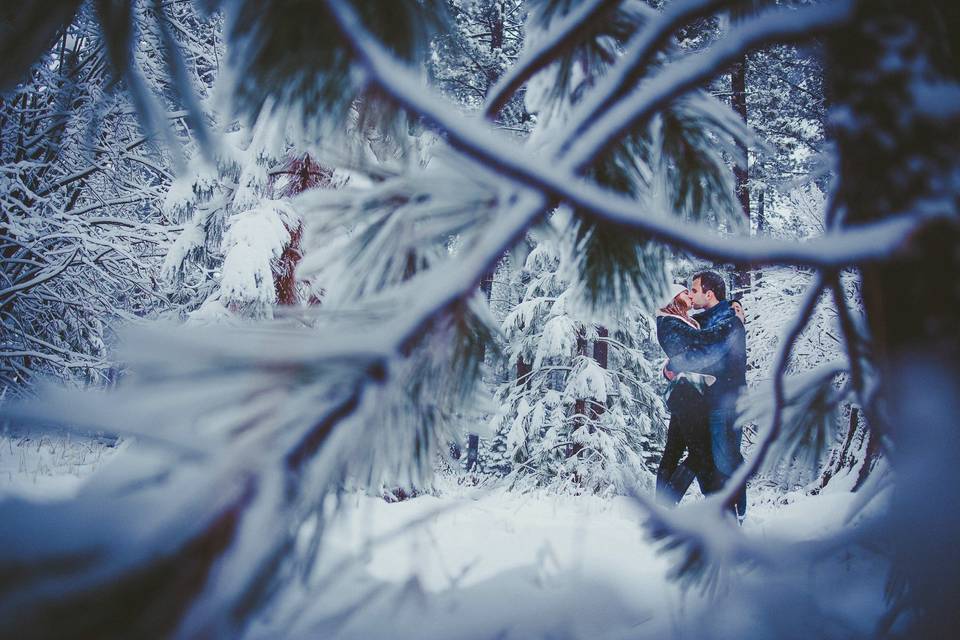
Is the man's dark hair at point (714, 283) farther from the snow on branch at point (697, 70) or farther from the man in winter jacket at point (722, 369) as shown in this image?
the snow on branch at point (697, 70)

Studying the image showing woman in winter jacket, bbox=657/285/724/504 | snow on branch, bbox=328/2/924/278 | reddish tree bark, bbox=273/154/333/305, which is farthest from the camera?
reddish tree bark, bbox=273/154/333/305

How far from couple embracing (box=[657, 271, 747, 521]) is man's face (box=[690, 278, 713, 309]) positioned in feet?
0.59

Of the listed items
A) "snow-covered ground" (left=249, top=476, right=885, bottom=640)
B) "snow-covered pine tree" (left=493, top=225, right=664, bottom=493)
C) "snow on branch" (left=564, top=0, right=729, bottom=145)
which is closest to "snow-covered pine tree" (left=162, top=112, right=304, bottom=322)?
"snow-covered ground" (left=249, top=476, right=885, bottom=640)

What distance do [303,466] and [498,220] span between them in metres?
0.46

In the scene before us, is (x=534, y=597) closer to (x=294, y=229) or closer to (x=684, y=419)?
(x=684, y=419)

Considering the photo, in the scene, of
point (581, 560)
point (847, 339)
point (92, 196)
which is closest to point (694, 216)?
point (847, 339)

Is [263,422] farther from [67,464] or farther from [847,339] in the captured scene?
[67,464]

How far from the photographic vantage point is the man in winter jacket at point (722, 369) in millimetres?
3295

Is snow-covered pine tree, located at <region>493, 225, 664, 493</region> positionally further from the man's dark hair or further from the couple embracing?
the couple embracing

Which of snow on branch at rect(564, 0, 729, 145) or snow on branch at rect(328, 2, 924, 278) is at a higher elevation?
snow on branch at rect(564, 0, 729, 145)

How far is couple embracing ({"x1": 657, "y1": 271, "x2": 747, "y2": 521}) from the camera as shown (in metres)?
3.32

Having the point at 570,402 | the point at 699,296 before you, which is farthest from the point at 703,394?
the point at 570,402

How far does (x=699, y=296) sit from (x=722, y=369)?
70 centimetres

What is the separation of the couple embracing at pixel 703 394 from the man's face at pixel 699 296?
0.18 metres
